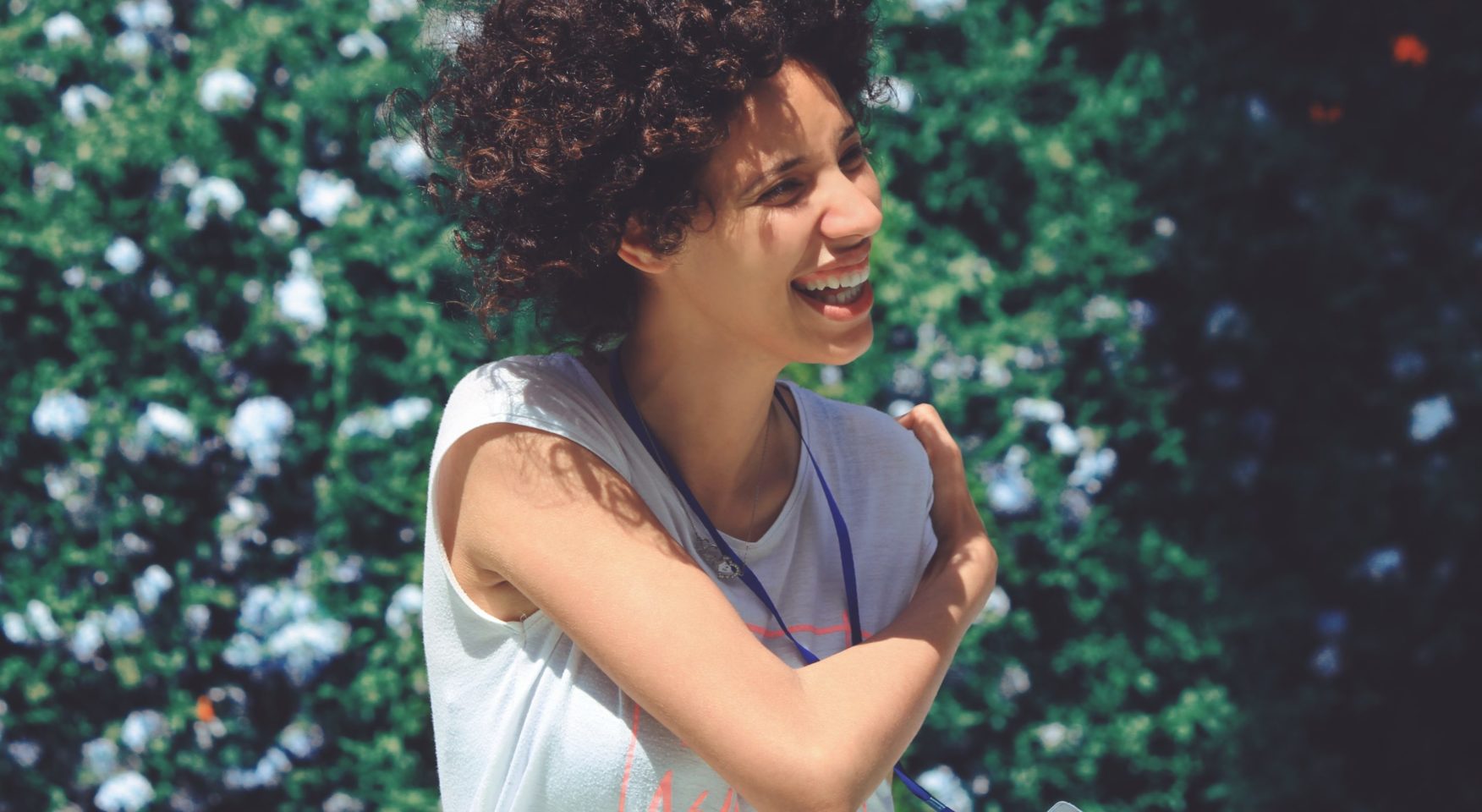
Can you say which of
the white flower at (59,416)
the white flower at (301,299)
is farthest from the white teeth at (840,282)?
the white flower at (59,416)

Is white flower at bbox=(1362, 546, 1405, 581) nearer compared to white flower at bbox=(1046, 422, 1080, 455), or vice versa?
white flower at bbox=(1046, 422, 1080, 455)

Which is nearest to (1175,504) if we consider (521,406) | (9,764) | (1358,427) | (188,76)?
(1358,427)

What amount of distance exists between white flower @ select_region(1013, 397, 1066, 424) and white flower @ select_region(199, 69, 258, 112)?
1.88 m

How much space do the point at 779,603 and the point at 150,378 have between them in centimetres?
203

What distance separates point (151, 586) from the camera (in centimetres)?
312

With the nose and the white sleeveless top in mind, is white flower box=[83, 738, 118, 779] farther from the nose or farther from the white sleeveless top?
the nose

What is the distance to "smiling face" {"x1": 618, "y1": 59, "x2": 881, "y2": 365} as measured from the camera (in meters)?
1.48

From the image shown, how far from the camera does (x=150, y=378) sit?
312 centimetres

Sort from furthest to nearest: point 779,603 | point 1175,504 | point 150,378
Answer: point 1175,504, point 150,378, point 779,603

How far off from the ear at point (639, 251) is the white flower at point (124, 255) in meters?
1.93

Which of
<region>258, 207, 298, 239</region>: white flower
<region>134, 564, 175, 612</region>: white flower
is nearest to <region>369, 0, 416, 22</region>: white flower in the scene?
<region>258, 207, 298, 239</region>: white flower

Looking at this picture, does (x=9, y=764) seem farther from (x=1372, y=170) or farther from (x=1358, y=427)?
(x=1372, y=170)

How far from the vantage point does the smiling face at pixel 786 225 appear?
1.48 m

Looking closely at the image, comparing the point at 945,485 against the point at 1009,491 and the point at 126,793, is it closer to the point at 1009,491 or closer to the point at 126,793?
the point at 1009,491
